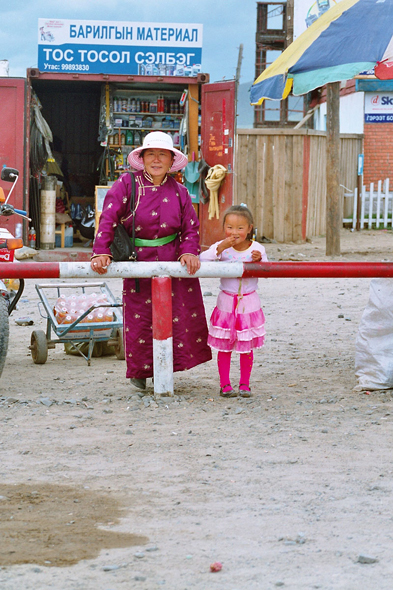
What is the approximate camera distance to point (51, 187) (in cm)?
1269

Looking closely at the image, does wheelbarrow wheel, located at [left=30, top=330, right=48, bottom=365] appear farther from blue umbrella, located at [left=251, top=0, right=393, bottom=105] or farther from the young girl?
blue umbrella, located at [left=251, top=0, right=393, bottom=105]

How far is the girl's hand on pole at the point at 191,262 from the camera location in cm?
457

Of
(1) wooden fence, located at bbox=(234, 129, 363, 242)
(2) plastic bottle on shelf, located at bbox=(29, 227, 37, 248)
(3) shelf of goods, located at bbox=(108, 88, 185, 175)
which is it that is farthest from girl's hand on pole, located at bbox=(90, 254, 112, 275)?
(1) wooden fence, located at bbox=(234, 129, 363, 242)

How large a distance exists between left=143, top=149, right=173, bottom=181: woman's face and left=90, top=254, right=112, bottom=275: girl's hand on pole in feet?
1.88

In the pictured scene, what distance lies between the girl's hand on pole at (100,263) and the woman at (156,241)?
0.07ft

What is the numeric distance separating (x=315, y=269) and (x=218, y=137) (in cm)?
754

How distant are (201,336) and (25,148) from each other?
24.6 ft

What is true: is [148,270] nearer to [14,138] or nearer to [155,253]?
[155,253]

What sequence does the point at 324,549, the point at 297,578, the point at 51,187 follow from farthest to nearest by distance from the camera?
the point at 51,187
the point at 324,549
the point at 297,578

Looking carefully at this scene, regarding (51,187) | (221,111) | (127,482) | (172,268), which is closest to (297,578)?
(127,482)

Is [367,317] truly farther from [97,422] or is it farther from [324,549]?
[324,549]

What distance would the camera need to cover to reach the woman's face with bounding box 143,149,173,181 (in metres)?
4.68

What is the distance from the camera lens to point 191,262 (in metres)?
Answer: 4.57

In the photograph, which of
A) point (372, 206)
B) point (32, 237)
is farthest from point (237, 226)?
point (372, 206)
